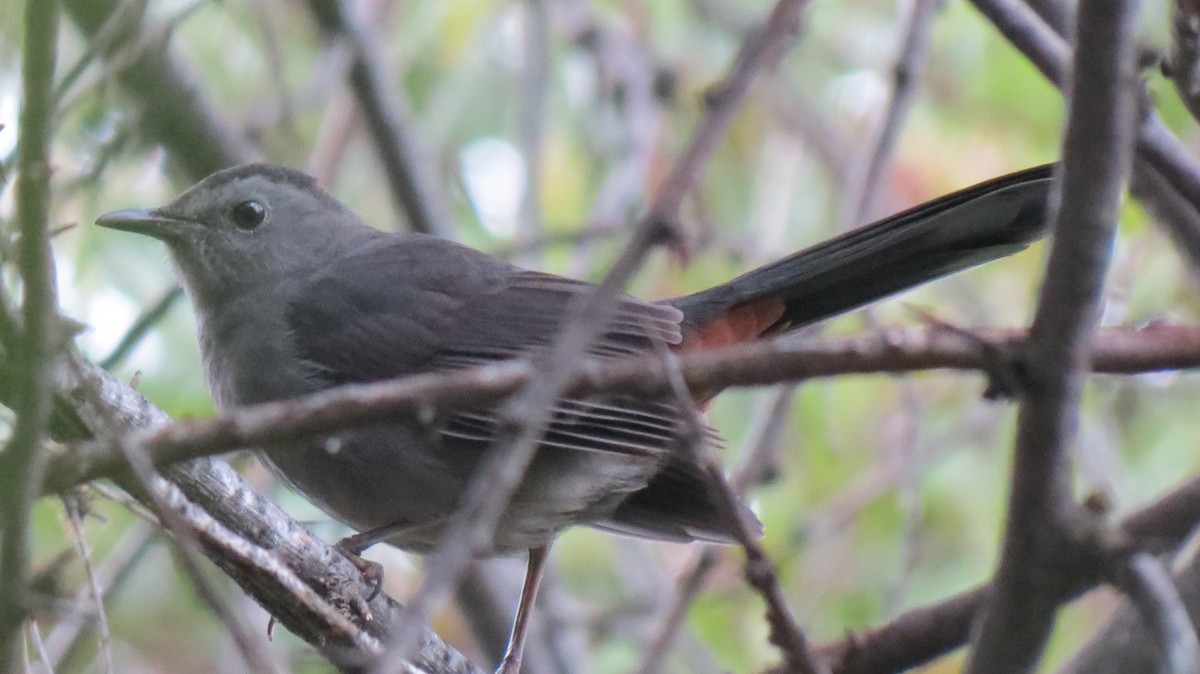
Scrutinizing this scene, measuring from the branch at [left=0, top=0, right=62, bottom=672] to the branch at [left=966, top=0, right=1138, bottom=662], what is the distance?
3.63 feet

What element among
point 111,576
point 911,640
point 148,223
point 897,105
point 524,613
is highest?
point 897,105

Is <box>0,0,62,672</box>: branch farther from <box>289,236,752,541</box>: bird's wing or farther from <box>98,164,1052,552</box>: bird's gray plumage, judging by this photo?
<box>289,236,752,541</box>: bird's wing

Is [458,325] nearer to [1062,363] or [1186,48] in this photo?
[1186,48]

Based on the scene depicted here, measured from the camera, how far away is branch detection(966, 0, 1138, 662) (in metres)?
1.54

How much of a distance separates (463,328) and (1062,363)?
234cm

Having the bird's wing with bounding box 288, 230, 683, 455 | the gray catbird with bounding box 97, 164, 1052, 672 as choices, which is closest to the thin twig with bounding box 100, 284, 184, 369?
the gray catbird with bounding box 97, 164, 1052, 672

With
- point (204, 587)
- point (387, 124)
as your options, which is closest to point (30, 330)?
point (204, 587)

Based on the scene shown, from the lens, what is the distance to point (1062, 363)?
1.55 metres

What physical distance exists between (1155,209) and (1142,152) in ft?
2.36

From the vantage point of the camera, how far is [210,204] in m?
4.07

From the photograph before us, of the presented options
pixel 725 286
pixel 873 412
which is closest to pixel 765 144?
pixel 873 412

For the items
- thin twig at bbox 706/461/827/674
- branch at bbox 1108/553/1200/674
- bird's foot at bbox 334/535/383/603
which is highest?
bird's foot at bbox 334/535/383/603

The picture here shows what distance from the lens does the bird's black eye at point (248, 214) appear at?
4113mm

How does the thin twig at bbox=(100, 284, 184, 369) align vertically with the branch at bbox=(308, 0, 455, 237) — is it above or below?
below
